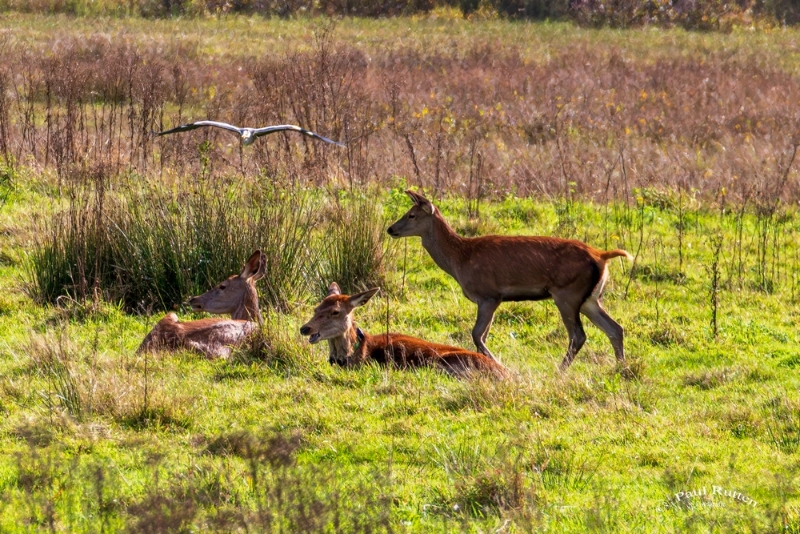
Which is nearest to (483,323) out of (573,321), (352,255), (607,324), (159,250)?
(573,321)

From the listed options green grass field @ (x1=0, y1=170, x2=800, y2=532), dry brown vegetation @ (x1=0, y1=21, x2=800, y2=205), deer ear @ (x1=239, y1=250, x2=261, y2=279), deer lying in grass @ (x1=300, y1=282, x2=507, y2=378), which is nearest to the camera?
green grass field @ (x1=0, y1=170, x2=800, y2=532)

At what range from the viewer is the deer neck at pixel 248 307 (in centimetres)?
1047

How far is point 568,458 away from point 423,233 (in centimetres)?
448

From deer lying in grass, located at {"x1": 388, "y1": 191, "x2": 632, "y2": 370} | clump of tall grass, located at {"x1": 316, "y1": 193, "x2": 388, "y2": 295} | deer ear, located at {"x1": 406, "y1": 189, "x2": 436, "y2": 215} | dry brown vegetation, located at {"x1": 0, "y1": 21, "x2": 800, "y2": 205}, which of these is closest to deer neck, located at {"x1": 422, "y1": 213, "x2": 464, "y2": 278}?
deer ear, located at {"x1": 406, "y1": 189, "x2": 436, "y2": 215}

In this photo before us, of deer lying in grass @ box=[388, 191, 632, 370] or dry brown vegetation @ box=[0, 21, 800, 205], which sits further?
dry brown vegetation @ box=[0, 21, 800, 205]

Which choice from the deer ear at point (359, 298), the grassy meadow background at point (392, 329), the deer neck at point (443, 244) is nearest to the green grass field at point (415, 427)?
the grassy meadow background at point (392, 329)

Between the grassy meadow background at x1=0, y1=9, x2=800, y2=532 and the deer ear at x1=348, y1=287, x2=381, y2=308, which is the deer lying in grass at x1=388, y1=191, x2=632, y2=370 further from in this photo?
the deer ear at x1=348, y1=287, x2=381, y2=308

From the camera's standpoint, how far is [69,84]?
1427cm

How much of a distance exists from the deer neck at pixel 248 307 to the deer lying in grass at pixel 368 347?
48.2 inches

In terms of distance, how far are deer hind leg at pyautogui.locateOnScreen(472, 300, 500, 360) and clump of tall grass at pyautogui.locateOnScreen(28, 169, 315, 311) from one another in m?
1.99

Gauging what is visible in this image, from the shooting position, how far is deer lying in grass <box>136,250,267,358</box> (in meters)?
9.35

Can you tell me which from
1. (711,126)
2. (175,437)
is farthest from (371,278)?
(711,126)

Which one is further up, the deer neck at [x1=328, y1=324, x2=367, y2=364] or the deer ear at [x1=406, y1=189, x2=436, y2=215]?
the deer ear at [x1=406, y1=189, x2=436, y2=215]

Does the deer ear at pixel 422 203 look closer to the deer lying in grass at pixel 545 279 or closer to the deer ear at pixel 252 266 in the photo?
the deer lying in grass at pixel 545 279
